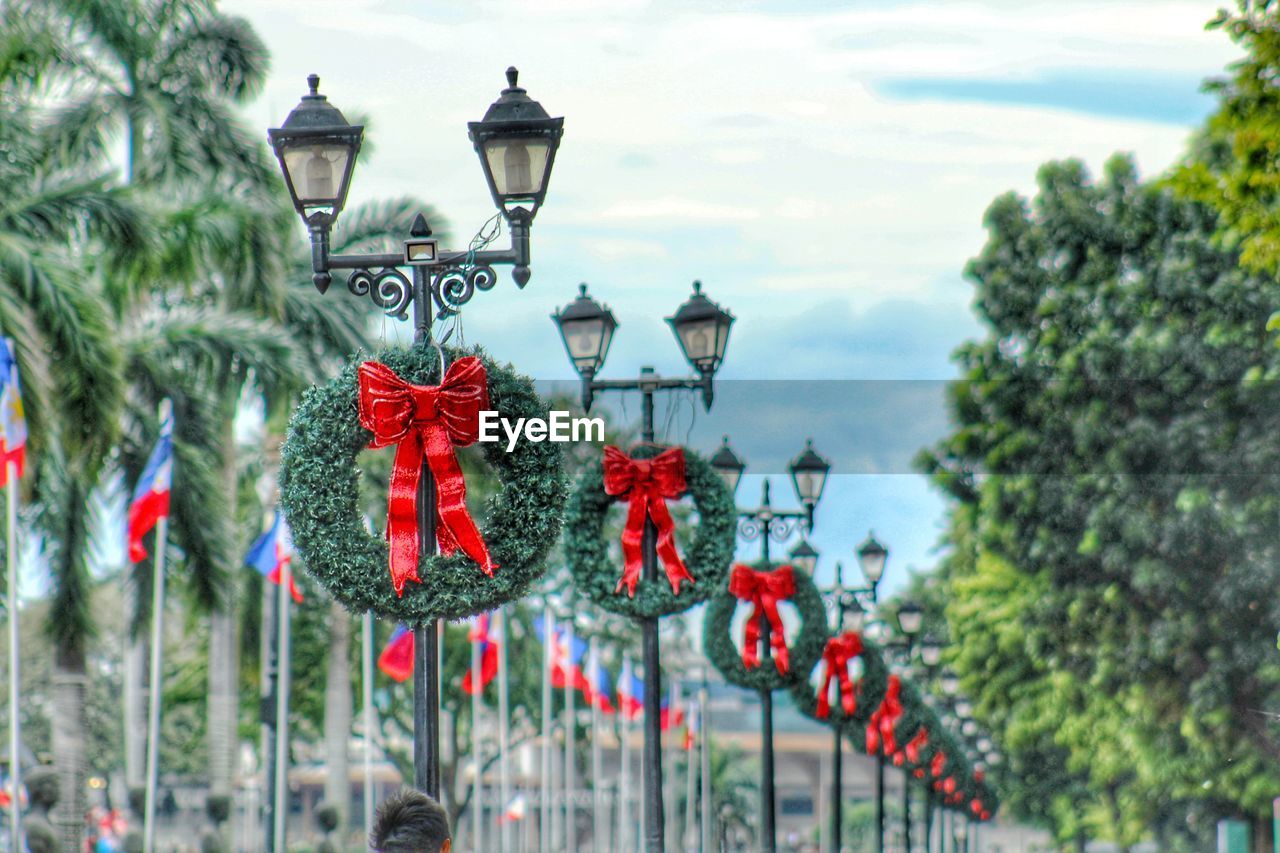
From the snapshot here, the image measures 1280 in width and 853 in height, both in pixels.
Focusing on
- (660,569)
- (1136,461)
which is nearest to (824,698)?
(1136,461)

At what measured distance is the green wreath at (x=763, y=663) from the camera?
63.9 ft

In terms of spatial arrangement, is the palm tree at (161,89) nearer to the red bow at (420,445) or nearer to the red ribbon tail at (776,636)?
the red ribbon tail at (776,636)

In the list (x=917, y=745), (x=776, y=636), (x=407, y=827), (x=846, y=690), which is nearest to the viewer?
(x=407, y=827)

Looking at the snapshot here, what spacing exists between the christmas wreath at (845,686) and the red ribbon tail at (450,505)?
14.1 metres

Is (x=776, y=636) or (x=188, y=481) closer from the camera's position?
(x=776, y=636)

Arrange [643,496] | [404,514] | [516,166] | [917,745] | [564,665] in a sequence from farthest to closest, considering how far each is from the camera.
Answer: [917,745] → [564,665] → [643,496] → [516,166] → [404,514]

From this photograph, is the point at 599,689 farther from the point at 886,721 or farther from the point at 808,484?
the point at 808,484

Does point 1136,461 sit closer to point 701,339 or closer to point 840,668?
point 840,668

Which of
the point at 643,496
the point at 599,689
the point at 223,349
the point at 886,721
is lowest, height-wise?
the point at 599,689

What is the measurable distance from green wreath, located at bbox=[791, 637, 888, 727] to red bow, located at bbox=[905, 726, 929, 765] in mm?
9577

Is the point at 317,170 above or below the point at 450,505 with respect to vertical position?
above

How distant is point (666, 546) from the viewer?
47.0 feet

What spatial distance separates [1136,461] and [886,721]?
28.1 feet

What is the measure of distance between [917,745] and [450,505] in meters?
29.8
